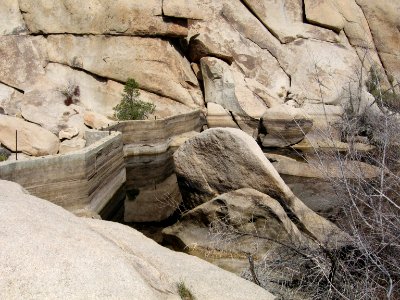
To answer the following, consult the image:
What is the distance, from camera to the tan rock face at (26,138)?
17.3 metres

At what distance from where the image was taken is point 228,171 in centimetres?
1164

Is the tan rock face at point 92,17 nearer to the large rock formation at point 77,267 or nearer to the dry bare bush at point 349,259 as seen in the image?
the large rock formation at point 77,267

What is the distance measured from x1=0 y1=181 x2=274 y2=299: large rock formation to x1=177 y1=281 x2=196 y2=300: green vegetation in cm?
6

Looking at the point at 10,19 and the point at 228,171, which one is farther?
the point at 10,19

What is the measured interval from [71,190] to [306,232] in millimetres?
5904

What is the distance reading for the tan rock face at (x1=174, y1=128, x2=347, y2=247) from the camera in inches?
437

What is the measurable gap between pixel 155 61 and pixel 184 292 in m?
23.0

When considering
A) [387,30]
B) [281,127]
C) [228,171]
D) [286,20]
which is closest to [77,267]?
[228,171]

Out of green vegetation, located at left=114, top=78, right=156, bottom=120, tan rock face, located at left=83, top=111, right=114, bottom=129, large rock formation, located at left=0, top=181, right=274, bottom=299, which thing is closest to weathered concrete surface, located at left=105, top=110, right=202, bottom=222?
green vegetation, located at left=114, top=78, right=156, bottom=120

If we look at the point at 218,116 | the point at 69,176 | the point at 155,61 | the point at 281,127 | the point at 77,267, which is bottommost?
the point at 218,116

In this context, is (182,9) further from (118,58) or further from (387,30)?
(387,30)

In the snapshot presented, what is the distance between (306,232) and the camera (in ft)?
33.9

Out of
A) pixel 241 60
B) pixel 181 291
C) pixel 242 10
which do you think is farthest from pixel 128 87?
pixel 181 291

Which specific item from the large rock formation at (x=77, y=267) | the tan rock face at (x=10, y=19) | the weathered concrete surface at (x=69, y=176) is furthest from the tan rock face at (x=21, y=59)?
the large rock formation at (x=77, y=267)
